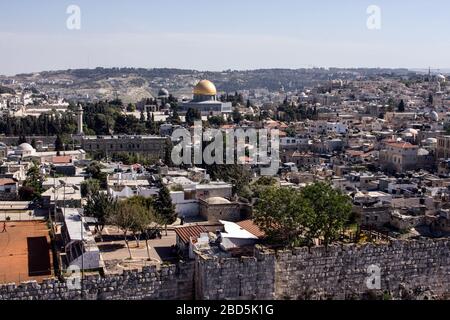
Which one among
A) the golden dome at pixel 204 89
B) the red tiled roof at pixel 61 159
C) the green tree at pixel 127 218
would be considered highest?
the golden dome at pixel 204 89

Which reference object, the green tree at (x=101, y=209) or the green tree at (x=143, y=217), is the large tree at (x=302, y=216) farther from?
the green tree at (x=101, y=209)

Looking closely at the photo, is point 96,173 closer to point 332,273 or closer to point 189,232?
point 189,232

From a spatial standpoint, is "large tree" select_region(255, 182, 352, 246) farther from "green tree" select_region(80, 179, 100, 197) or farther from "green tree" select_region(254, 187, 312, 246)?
"green tree" select_region(80, 179, 100, 197)

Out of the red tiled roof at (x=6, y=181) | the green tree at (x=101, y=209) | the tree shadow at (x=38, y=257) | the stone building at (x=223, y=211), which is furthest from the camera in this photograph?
the red tiled roof at (x=6, y=181)

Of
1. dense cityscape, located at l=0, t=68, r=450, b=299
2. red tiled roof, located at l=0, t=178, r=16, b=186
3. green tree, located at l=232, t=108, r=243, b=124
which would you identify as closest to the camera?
dense cityscape, located at l=0, t=68, r=450, b=299

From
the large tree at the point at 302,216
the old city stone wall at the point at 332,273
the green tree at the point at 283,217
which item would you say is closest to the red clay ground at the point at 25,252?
the old city stone wall at the point at 332,273

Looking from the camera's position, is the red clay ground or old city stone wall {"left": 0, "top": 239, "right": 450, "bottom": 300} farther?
the red clay ground

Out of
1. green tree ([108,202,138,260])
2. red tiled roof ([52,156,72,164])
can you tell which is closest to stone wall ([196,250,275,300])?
green tree ([108,202,138,260])
